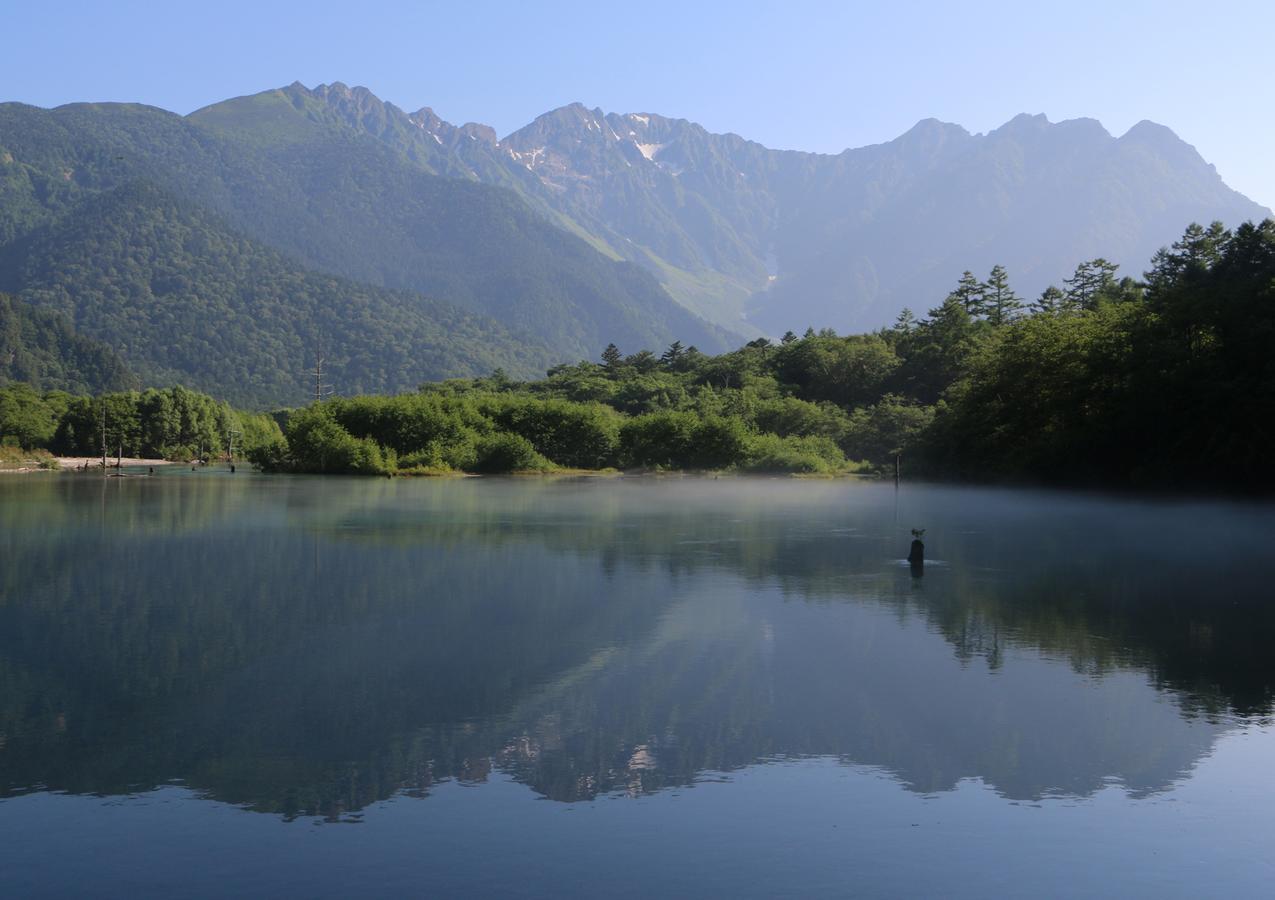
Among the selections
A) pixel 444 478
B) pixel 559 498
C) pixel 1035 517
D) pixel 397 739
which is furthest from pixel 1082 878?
pixel 444 478

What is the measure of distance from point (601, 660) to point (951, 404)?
6918 centimetres

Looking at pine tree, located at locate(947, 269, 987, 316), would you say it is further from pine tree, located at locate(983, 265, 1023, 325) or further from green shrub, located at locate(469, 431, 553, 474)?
green shrub, located at locate(469, 431, 553, 474)

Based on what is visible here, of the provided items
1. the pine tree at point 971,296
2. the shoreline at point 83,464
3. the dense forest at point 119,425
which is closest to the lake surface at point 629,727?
the shoreline at point 83,464

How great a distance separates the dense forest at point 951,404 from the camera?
5309 cm

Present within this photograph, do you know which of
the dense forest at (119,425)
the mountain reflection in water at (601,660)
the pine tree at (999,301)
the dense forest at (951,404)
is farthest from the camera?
the dense forest at (119,425)

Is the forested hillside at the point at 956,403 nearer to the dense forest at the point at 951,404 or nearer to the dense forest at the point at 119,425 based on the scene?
the dense forest at the point at 951,404

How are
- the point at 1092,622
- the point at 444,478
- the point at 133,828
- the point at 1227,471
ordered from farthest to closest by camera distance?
the point at 444,478 < the point at 1227,471 < the point at 1092,622 < the point at 133,828

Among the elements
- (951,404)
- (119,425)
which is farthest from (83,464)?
(951,404)

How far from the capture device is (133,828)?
8969 mm

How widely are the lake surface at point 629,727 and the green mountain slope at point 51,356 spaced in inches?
6363

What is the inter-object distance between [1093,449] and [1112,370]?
4.09 metres

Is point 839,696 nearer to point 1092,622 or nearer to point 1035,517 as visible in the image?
point 1092,622

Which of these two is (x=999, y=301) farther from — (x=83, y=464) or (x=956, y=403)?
(x=83, y=464)

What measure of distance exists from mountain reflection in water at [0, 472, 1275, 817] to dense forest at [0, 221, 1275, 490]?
76.6 feet
